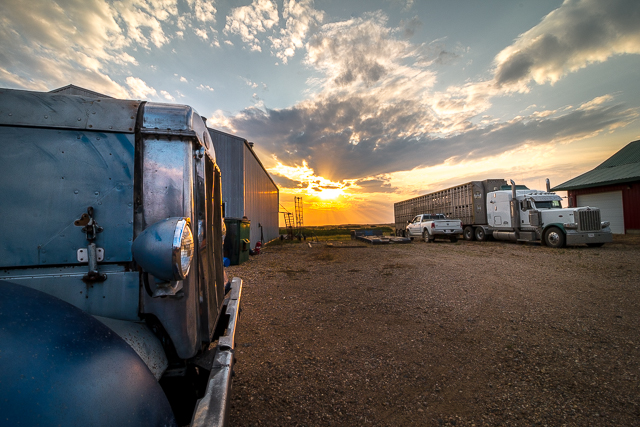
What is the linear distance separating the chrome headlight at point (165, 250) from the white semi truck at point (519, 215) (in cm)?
1566

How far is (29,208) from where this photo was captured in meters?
1.60

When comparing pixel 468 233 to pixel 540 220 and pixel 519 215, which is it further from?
pixel 540 220

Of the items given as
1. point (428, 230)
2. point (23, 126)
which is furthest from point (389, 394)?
point (428, 230)

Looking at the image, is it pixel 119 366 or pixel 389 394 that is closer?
pixel 119 366

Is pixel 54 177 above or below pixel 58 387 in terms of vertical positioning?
above

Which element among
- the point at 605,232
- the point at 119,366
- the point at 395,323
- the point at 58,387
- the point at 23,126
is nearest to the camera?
the point at 58,387

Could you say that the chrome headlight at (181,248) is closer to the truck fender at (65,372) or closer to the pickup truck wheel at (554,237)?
the truck fender at (65,372)

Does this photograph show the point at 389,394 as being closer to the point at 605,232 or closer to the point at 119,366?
the point at 119,366

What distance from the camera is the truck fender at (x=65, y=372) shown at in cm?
97

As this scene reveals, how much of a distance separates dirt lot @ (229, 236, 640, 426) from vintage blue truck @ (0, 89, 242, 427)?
1.23m

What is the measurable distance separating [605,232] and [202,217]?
16.5 m

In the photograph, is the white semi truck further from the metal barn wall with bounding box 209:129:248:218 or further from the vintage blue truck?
the vintage blue truck

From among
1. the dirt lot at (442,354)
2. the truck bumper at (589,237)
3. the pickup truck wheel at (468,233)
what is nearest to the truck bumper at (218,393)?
the dirt lot at (442,354)

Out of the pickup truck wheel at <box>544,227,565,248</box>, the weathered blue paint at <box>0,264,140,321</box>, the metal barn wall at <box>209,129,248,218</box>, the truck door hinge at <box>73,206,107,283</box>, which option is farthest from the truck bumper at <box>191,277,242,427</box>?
the pickup truck wheel at <box>544,227,565,248</box>
